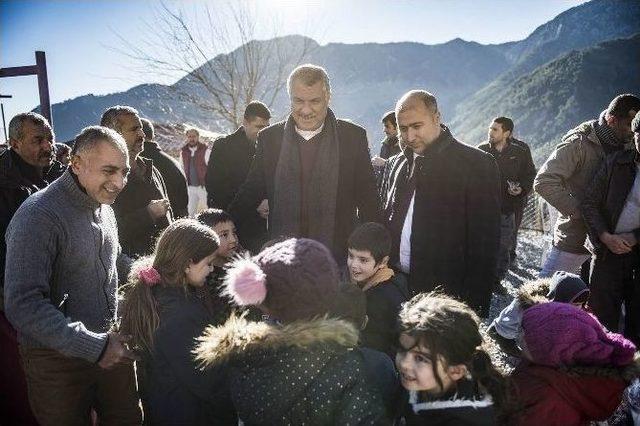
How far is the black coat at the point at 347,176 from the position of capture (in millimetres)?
2824

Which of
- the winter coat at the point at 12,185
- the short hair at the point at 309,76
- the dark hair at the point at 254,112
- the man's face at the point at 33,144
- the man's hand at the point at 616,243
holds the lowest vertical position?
the man's hand at the point at 616,243

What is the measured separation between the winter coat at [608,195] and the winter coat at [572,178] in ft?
0.39

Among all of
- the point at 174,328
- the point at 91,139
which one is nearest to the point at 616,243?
the point at 174,328

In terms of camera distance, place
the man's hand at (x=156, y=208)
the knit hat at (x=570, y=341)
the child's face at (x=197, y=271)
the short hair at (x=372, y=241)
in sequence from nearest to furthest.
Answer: the knit hat at (x=570, y=341) → the child's face at (x=197, y=271) → the short hair at (x=372, y=241) → the man's hand at (x=156, y=208)

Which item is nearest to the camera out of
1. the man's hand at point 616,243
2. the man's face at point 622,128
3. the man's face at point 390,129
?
the man's hand at point 616,243

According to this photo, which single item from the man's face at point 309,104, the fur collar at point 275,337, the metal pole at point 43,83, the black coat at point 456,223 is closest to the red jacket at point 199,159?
the metal pole at point 43,83

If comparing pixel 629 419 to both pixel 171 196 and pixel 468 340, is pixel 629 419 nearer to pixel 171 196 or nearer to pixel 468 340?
pixel 468 340

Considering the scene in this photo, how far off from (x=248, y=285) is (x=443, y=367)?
0.81m

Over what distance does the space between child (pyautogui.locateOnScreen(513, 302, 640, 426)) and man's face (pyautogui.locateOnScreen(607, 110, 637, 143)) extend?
6.76ft

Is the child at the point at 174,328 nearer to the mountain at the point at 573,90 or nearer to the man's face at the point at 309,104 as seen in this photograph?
the man's face at the point at 309,104

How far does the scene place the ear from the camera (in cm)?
161

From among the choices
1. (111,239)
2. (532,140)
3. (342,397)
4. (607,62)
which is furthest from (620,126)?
(607,62)

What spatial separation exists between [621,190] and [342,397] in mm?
2675

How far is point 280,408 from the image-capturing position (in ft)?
4.53
